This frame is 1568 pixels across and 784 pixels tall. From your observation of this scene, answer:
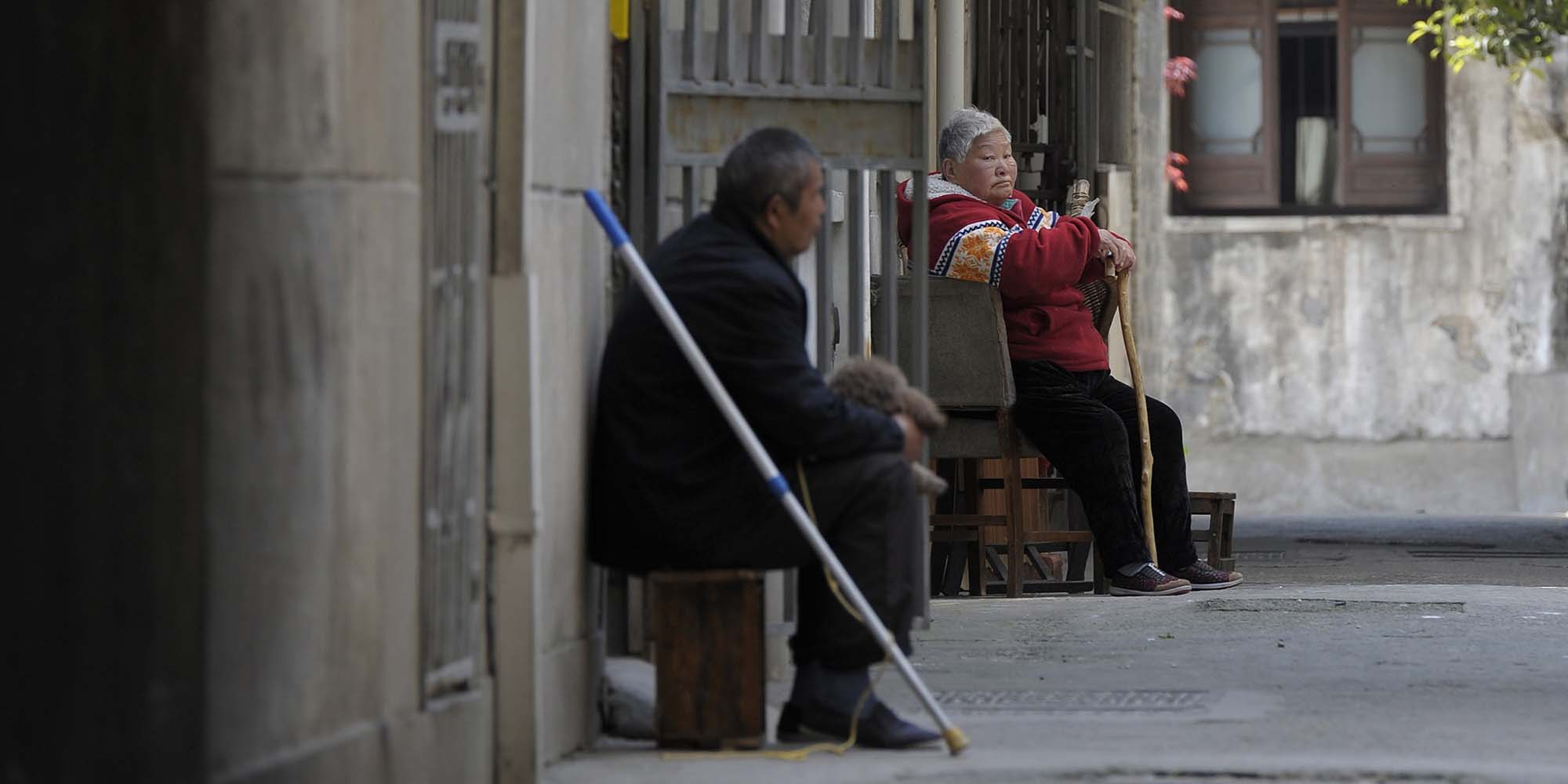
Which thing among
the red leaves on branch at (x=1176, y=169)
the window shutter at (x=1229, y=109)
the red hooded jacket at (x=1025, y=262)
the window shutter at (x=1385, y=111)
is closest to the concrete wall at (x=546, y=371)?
the red hooded jacket at (x=1025, y=262)

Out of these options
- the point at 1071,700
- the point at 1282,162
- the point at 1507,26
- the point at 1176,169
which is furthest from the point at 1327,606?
the point at 1282,162

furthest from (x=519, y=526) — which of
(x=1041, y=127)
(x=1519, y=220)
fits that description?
(x=1519, y=220)

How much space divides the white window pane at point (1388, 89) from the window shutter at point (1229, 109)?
1.91 ft

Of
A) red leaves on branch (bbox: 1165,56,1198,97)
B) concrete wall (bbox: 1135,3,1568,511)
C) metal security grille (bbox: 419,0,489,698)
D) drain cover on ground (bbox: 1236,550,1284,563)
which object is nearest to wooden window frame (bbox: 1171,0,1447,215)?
concrete wall (bbox: 1135,3,1568,511)

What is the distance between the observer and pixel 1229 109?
59.8 feet

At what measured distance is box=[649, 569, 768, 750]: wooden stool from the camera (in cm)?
489

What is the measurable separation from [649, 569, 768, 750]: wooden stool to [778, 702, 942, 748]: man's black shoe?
12cm

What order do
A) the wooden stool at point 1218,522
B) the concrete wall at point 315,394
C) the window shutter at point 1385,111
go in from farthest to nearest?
the window shutter at point 1385,111
the wooden stool at point 1218,522
the concrete wall at point 315,394

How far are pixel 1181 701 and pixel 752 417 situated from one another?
1.31m

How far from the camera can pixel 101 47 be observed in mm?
3088

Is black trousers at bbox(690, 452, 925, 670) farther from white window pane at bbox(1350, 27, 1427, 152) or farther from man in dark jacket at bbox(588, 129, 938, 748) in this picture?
white window pane at bbox(1350, 27, 1427, 152)

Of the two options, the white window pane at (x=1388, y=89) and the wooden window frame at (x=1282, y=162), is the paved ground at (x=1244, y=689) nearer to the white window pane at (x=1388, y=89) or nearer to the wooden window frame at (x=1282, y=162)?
the wooden window frame at (x=1282, y=162)

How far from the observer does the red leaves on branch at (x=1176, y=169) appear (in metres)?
17.5

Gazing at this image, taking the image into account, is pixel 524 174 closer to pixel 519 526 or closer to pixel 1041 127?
pixel 519 526
